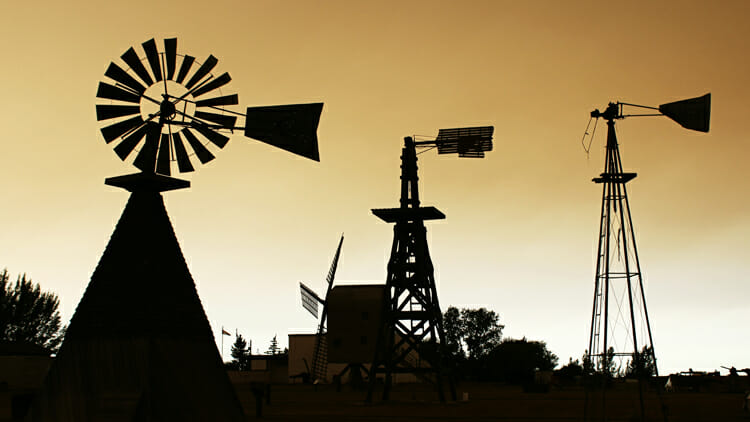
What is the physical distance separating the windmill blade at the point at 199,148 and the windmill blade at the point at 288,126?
127cm

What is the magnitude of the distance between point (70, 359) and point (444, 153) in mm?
23176

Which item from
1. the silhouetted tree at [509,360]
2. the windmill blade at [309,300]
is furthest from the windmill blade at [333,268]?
the silhouetted tree at [509,360]

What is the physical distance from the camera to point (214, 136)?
2005 cm

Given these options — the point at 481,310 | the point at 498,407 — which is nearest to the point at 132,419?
the point at 498,407

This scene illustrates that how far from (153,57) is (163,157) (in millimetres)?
2505

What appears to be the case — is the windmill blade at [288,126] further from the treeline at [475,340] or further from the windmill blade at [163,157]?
the treeline at [475,340]

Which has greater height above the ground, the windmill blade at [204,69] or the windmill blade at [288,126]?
the windmill blade at [204,69]

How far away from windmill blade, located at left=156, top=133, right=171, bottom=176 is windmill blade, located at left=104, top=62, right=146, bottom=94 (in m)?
1.30

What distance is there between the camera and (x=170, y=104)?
64.7ft

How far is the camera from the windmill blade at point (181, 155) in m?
19.9

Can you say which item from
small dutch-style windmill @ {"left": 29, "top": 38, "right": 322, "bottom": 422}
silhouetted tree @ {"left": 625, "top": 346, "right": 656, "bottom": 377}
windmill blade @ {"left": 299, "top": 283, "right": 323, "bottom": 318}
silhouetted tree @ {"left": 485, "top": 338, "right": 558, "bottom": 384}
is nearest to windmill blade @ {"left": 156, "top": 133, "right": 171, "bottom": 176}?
small dutch-style windmill @ {"left": 29, "top": 38, "right": 322, "bottom": 422}

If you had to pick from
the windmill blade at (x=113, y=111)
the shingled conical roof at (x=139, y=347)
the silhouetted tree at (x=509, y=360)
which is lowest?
the shingled conical roof at (x=139, y=347)

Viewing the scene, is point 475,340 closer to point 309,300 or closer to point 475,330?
point 475,330

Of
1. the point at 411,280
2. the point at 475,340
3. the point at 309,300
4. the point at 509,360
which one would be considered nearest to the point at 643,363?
the point at 411,280
